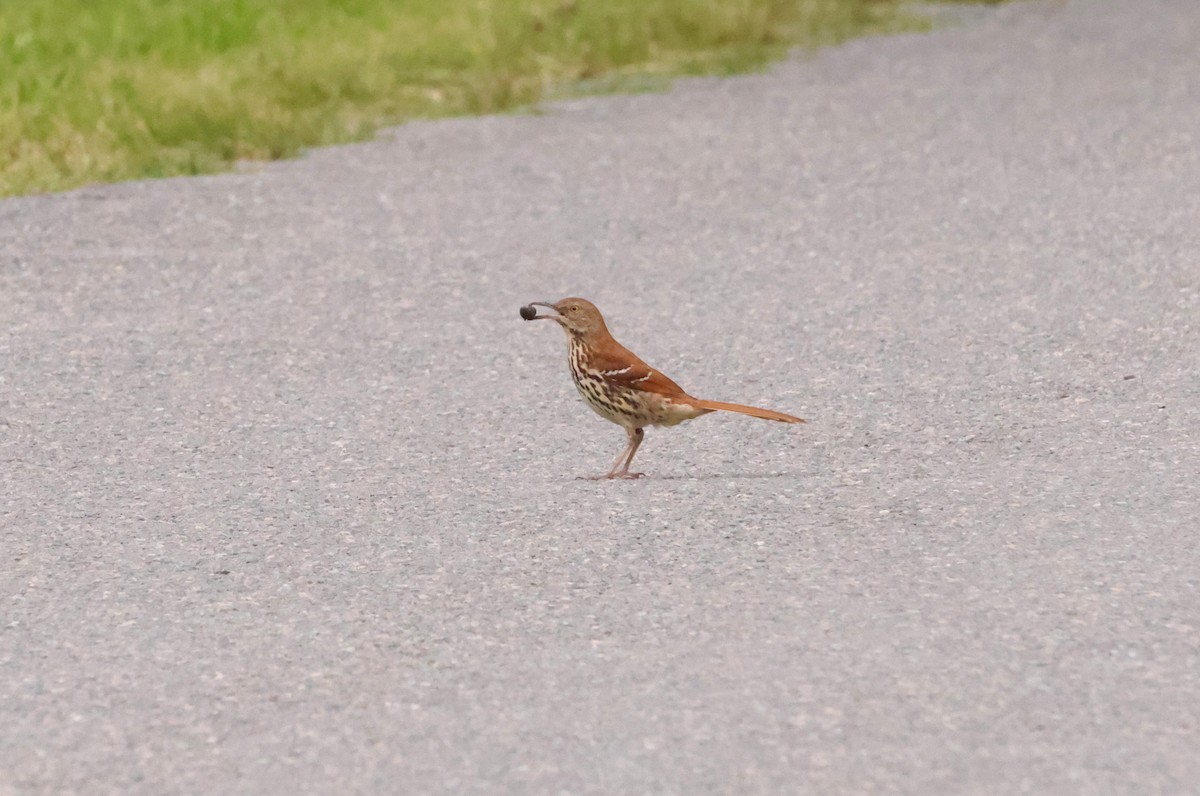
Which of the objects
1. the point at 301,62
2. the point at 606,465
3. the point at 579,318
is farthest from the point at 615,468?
the point at 301,62

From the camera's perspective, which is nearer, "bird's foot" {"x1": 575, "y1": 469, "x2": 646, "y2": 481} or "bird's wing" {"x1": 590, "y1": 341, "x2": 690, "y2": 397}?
"bird's wing" {"x1": 590, "y1": 341, "x2": 690, "y2": 397}

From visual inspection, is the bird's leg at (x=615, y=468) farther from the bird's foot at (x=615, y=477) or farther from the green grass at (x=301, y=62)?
the green grass at (x=301, y=62)

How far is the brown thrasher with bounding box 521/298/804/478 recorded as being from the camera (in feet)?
21.3

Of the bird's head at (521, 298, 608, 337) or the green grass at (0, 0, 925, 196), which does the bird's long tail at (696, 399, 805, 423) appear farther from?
the green grass at (0, 0, 925, 196)

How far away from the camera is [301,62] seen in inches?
555

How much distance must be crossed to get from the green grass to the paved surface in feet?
2.06

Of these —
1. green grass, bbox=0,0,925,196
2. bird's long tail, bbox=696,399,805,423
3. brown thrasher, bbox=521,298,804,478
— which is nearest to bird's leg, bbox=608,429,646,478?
brown thrasher, bbox=521,298,804,478

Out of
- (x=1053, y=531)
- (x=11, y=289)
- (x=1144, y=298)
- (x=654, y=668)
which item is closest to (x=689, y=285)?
(x=1144, y=298)

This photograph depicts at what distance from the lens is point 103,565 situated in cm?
578

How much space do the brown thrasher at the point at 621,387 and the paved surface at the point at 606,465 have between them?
0.23m

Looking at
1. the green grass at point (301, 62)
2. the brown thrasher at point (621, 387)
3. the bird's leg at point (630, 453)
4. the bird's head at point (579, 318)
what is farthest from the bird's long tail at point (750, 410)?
the green grass at point (301, 62)

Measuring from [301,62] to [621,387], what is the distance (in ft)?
26.9

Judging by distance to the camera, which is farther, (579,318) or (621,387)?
(579,318)

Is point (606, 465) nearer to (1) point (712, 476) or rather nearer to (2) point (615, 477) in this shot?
(2) point (615, 477)
